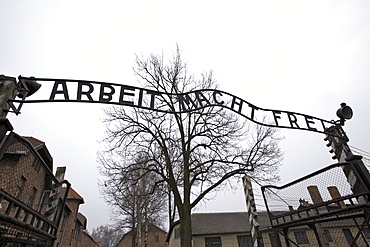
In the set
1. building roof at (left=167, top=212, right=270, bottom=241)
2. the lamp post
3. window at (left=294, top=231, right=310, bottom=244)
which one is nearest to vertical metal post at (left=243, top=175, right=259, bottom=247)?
the lamp post

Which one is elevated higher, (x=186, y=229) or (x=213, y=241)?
(x=213, y=241)

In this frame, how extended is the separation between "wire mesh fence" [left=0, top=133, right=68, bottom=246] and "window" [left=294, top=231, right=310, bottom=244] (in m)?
25.9

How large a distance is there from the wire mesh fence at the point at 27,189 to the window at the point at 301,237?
25.9 metres

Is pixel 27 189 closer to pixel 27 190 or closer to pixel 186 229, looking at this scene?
pixel 27 190

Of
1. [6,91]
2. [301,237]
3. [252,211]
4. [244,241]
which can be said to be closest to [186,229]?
[252,211]

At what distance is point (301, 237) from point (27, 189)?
89.6 ft

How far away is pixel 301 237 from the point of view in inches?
896

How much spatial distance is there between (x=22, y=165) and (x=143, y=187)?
18268 mm

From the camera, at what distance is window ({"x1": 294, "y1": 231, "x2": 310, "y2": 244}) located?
22578 millimetres

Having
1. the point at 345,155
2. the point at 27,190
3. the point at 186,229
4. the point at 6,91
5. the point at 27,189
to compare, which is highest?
the point at 6,91

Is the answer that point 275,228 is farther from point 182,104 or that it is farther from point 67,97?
point 67,97

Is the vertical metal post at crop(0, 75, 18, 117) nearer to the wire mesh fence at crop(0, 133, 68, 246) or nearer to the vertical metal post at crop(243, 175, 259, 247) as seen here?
the wire mesh fence at crop(0, 133, 68, 246)

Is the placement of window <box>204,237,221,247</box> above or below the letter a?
below

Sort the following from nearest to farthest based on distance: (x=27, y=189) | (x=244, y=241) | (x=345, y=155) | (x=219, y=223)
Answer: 1. (x=27, y=189)
2. (x=345, y=155)
3. (x=244, y=241)
4. (x=219, y=223)
